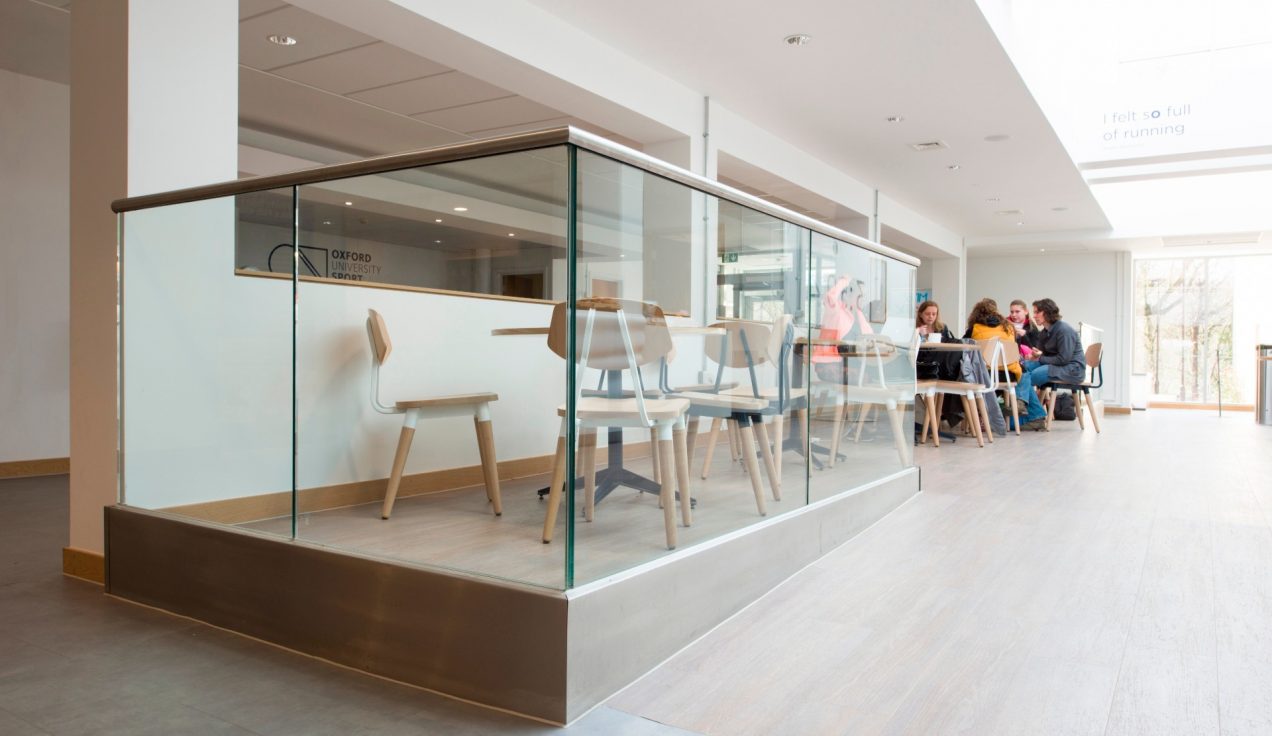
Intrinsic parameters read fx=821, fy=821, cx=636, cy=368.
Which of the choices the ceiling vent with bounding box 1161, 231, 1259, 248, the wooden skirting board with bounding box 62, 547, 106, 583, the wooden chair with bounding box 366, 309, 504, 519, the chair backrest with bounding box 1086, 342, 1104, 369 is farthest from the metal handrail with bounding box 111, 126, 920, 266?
the ceiling vent with bounding box 1161, 231, 1259, 248

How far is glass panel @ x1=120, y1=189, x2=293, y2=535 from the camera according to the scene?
2500 millimetres

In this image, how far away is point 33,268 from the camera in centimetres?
568

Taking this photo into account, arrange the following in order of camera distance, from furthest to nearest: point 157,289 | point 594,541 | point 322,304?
point 157,289
point 322,304
point 594,541

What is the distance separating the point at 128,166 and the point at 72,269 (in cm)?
52

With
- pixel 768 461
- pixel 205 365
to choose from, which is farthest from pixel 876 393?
pixel 205 365

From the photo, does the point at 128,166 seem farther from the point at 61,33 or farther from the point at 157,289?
the point at 61,33

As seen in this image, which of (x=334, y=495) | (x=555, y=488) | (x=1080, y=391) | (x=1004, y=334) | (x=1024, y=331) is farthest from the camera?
(x=1024, y=331)

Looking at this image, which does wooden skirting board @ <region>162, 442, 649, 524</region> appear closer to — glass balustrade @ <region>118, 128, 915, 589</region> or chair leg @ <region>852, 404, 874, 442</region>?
glass balustrade @ <region>118, 128, 915, 589</region>

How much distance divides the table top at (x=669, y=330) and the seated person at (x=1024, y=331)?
8130 millimetres

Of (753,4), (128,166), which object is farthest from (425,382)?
(753,4)

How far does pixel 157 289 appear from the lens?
275 centimetres

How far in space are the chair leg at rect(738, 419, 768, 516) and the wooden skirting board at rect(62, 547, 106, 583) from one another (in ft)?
7.30

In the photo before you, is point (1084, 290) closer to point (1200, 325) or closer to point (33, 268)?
point (1200, 325)

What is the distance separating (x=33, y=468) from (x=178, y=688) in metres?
4.69
